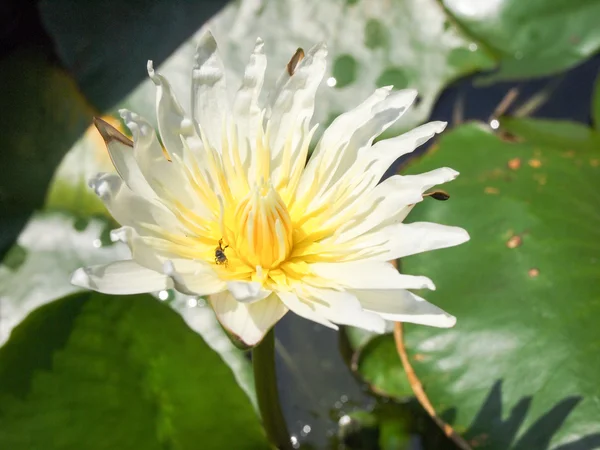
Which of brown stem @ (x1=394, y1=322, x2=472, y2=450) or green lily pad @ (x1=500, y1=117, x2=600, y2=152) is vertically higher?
green lily pad @ (x1=500, y1=117, x2=600, y2=152)

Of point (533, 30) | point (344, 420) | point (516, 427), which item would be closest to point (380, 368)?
point (344, 420)

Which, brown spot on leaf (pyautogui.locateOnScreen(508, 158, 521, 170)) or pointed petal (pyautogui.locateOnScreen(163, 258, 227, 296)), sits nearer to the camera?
pointed petal (pyautogui.locateOnScreen(163, 258, 227, 296))

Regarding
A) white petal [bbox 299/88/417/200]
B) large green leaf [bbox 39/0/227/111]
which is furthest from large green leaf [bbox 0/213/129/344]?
white petal [bbox 299/88/417/200]

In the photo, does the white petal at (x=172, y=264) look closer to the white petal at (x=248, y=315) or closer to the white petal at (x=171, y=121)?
the white petal at (x=248, y=315)

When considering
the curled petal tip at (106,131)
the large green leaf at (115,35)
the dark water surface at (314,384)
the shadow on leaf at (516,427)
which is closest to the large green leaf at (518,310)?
the shadow on leaf at (516,427)

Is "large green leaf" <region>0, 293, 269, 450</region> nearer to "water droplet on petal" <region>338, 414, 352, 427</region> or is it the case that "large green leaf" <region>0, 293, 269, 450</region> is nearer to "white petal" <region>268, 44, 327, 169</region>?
"white petal" <region>268, 44, 327, 169</region>

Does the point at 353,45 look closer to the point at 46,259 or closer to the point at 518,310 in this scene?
the point at 518,310

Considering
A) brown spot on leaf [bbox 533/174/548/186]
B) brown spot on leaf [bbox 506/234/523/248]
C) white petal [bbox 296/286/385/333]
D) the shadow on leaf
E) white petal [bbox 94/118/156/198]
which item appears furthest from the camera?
brown spot on leaf [bbox 533/174/548/186]
